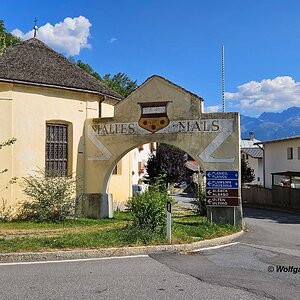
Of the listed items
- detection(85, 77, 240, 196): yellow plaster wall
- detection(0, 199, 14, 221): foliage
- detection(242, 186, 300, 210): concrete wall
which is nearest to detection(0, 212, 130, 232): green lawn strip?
detection(0, 199, 14, 221): foliage

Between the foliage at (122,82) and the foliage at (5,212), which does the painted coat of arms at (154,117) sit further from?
the foliage at (122,82)

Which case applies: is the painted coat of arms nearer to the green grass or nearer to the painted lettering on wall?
the painted lettering on wall

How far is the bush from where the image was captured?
1591 centimetres

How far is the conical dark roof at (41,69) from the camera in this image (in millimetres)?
17203

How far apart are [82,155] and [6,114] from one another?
3.49m

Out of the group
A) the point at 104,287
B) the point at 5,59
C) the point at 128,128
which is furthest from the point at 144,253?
the point at 5,59

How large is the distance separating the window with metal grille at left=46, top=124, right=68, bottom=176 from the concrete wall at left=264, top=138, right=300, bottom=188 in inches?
968

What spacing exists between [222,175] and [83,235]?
18.8 feet

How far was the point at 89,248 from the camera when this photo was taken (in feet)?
33.2

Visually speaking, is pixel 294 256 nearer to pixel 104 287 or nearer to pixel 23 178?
pixel 104 287

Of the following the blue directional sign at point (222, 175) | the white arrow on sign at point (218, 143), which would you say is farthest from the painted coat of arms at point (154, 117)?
the blue directional sign at point (222, 175)

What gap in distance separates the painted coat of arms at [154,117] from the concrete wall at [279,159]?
77.8ft

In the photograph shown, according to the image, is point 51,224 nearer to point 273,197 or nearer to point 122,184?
point 122,184

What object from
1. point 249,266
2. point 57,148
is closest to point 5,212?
point 57,148
